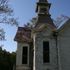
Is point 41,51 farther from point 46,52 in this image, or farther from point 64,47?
point 64,47

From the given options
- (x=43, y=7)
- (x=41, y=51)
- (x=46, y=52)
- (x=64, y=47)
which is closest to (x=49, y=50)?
(x=46, y=52)

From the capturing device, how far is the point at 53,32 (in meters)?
22.3

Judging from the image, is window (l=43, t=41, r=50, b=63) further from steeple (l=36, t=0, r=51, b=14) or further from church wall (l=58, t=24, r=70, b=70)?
steeple (l=36, t=0, r=51, b=14)

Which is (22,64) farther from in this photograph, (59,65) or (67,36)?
(67,36)

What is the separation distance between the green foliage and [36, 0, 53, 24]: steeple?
641 inches

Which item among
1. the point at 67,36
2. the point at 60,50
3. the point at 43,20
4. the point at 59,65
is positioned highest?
the point at 43,20

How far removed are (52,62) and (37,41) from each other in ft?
9.53

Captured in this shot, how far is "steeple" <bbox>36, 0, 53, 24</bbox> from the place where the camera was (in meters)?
26.5

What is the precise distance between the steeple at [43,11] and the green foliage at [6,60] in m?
16.3

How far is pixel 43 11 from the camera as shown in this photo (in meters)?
27.5

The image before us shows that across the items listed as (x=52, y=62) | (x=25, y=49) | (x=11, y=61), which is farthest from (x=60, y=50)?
(x=11, y=61)

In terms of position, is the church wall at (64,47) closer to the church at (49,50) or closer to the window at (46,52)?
the church at (49,50)

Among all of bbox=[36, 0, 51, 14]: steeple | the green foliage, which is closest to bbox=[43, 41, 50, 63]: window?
bbox=[36, 0, 51, 14]: steeple

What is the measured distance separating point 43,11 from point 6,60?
1904 cm
